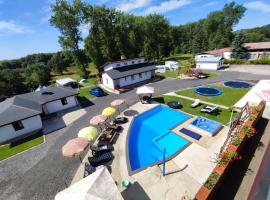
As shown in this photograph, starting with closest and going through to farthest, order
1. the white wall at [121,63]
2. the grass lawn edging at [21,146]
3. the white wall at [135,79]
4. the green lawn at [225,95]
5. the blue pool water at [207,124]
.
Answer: the blue pool water at [207,124]
the grass lawn edging at [21,146]
the green lawn at [225,95]
the white wall at [135,79]
the white wall at [121,63]

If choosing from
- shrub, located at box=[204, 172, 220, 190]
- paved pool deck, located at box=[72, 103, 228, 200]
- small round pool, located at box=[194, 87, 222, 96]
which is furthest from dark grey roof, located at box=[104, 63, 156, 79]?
shrub, located at box=[204, 172, 220, 190]

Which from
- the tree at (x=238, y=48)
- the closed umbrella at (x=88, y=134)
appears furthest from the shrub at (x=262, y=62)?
the closed umbrella at (x=88, y=134)

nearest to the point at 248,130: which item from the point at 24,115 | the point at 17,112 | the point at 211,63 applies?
the point at 24,115

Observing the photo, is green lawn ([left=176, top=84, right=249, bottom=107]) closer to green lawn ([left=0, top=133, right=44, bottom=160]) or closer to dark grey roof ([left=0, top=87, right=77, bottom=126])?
dark grey roof ([left=0, top=87, right=77, bottom=126])

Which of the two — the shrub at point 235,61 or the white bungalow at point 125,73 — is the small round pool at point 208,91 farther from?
the shrub at point 235,61

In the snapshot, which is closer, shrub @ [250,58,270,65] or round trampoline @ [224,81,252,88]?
round trampoline @ [224,81,252,88]

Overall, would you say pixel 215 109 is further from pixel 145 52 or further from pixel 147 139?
pixel 145 52
